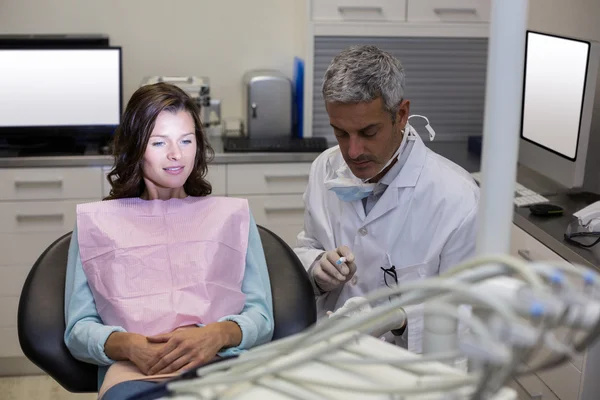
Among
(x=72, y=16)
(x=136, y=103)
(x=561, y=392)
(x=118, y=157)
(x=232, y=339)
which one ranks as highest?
(x=72, y=16)

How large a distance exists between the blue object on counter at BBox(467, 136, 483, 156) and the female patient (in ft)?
5.75

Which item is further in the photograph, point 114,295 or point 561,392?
point 561,392

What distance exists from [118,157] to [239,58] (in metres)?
1.93

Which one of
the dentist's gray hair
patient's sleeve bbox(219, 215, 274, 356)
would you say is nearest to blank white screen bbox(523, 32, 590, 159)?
the dentist's gray hair

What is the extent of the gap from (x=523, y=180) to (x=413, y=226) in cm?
125

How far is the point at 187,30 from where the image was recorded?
3486mm

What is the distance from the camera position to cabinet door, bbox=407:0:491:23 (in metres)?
3.27

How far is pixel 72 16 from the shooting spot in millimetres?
3414

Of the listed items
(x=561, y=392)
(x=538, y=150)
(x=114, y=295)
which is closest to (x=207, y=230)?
(x=114, y=295)

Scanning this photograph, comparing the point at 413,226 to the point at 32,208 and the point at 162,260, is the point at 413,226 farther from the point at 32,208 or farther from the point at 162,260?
the point at 32,208

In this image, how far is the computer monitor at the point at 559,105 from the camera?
2424 millimetres

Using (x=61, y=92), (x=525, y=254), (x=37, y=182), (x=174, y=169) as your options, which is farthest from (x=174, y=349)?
(x=61, y=92)

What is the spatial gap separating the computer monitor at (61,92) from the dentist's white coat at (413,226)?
1.54 meters

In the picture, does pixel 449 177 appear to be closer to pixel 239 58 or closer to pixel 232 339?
pixel 232 339
